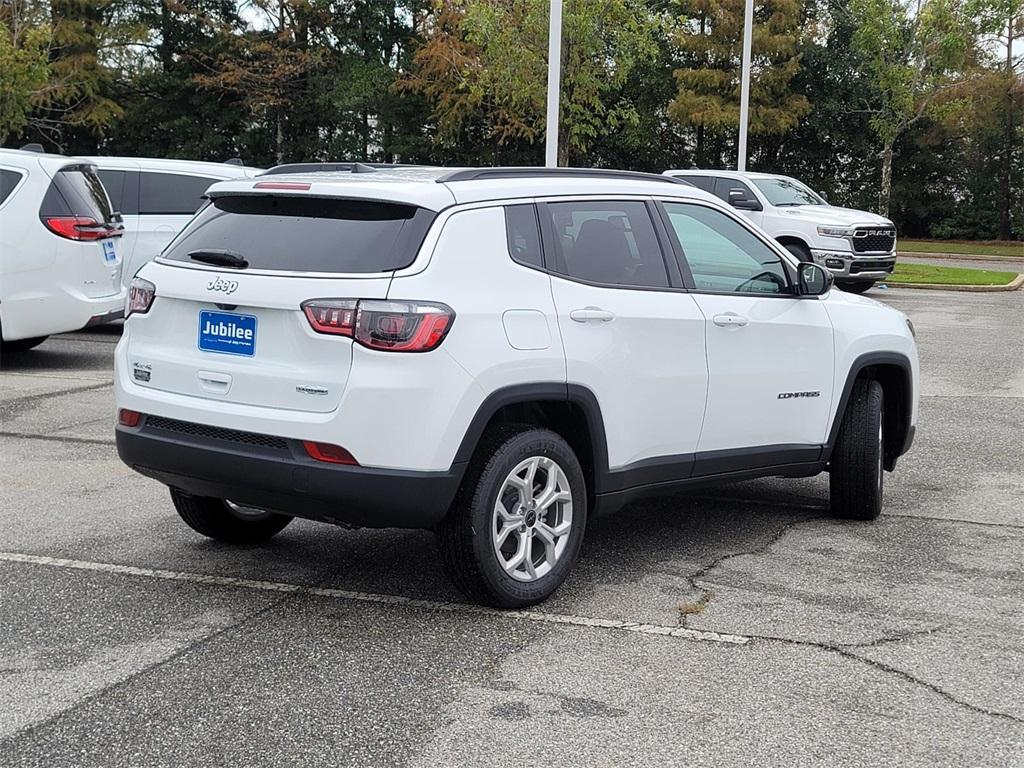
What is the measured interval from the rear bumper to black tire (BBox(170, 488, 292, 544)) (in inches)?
36.7

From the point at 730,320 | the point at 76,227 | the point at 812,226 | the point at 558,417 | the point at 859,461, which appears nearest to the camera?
the point at 558,417

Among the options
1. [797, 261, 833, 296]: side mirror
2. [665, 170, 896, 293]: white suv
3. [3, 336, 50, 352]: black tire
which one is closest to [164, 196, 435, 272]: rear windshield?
[797, 261, 833, 296]: side mirror

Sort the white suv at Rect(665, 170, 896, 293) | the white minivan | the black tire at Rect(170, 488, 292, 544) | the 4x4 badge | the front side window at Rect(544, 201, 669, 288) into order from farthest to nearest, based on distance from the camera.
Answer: the white suv at Rect(665, 170, 896, 293)
the white minivan
the black tire at Rect(170, 488, 292, 544)
the front side window at Rect(544, 201, 669, 288)
the 4x4 badge

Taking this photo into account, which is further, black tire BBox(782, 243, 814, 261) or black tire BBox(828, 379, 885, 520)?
black tire BBox(782, 243, 814, 261)

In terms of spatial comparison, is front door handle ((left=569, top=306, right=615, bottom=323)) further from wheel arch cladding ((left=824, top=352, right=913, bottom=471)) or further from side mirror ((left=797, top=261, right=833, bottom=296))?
wheel arch cladding ((left=824, top=352, right=913, bottom=471))

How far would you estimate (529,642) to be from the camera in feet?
16.1

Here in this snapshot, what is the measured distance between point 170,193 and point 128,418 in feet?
33.3

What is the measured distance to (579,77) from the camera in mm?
28500

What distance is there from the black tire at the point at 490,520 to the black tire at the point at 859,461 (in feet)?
6.75

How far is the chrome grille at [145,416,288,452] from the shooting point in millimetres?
4934

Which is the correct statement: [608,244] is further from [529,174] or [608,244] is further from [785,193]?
[785,193]

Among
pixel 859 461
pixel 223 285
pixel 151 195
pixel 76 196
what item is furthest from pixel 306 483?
pixel 151 195

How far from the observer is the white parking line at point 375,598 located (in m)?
5.03

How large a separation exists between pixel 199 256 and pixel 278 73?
4048cm
